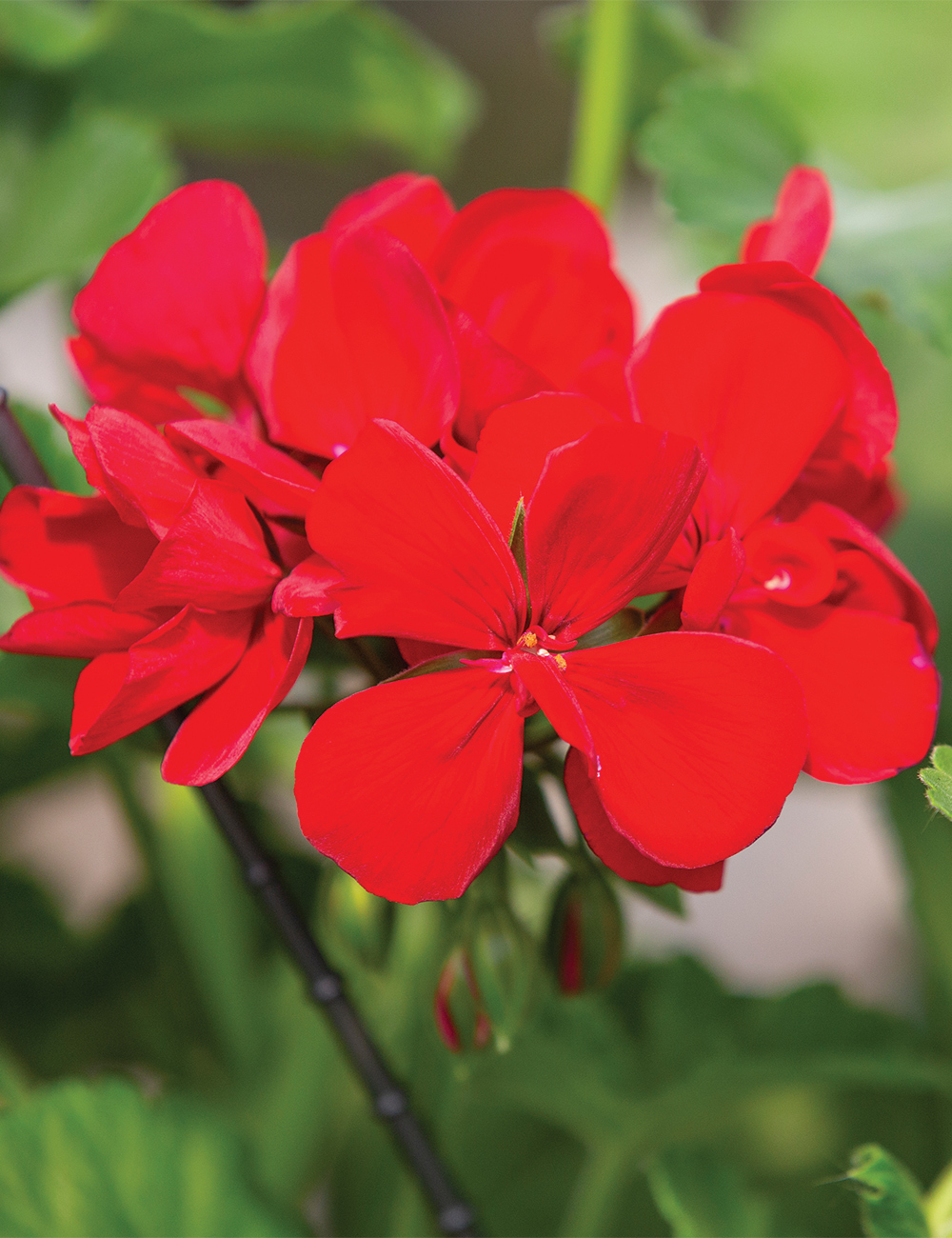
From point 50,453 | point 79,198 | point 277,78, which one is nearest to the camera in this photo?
point 50,453

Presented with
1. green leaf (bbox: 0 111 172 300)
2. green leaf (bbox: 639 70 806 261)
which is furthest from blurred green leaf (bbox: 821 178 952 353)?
green leaf (bbox: 0 111 172 300)

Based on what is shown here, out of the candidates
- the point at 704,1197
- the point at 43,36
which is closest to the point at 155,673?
the point at 704,1197

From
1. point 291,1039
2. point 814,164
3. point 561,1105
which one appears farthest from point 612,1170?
point 814,164

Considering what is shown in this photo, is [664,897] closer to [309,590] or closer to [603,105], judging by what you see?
[309,590]

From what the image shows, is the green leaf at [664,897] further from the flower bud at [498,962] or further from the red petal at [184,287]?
the red petal at [184,287]

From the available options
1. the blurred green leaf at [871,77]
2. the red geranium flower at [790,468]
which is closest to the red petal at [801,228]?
the red geranium flower at [790,468]

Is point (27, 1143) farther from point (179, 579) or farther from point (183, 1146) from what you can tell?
point (179, 579)
